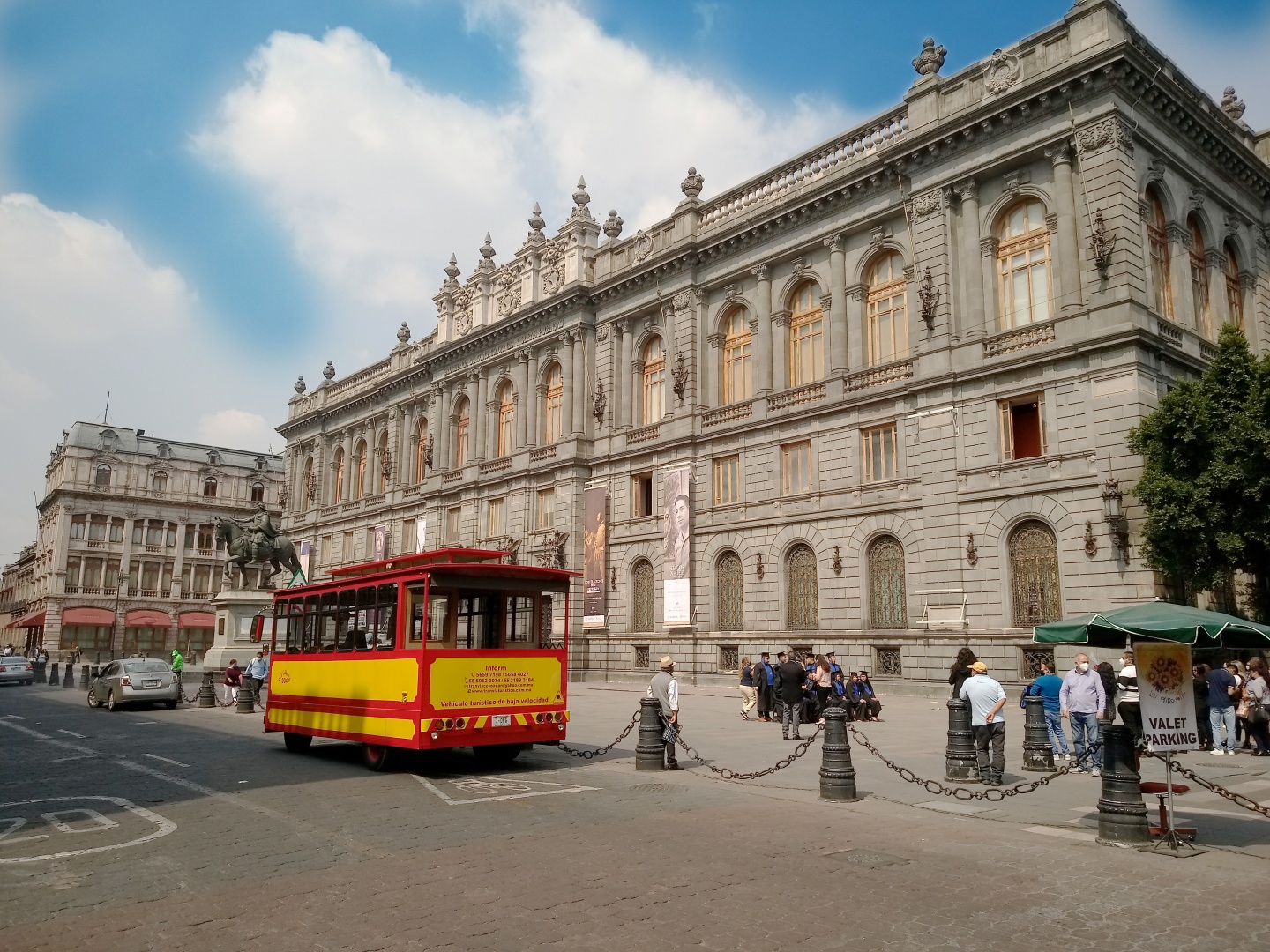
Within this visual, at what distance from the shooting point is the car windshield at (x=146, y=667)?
29000 mm

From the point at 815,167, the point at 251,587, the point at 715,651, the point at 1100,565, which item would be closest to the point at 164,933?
the point at 1100,565

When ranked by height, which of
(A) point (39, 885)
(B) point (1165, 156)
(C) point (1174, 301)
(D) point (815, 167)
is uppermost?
(D) point (815, 167)

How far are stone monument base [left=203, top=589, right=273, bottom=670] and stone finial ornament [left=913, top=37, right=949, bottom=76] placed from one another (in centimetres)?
3036

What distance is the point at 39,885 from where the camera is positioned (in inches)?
314

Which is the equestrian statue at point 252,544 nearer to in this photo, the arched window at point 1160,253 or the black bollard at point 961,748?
the black bollard at point 961,748

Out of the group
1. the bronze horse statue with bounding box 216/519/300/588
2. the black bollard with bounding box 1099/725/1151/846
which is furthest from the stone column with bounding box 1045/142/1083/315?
the bronze horse statue with bounding box 216/519/300/588

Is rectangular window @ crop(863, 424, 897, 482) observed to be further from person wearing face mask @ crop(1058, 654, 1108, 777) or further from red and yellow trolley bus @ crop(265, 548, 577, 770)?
red and yellow trolley bus @ crop(265, 548, 577, 770)

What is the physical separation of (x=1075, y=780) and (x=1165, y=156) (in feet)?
68.2

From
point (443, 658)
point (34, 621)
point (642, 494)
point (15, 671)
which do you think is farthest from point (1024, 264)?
point (34, 621)

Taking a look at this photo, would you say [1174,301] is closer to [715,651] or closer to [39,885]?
[715,651]

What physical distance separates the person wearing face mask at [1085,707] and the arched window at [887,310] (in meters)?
17.3

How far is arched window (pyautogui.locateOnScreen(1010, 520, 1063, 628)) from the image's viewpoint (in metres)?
25.3

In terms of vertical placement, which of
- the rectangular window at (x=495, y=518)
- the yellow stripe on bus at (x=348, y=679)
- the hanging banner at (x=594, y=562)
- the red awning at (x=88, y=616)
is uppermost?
the rectangular window at (x=495, y=518)

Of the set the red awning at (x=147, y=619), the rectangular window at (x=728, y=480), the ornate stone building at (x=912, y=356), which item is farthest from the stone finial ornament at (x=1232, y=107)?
the red awning at (x=147, y=619)
